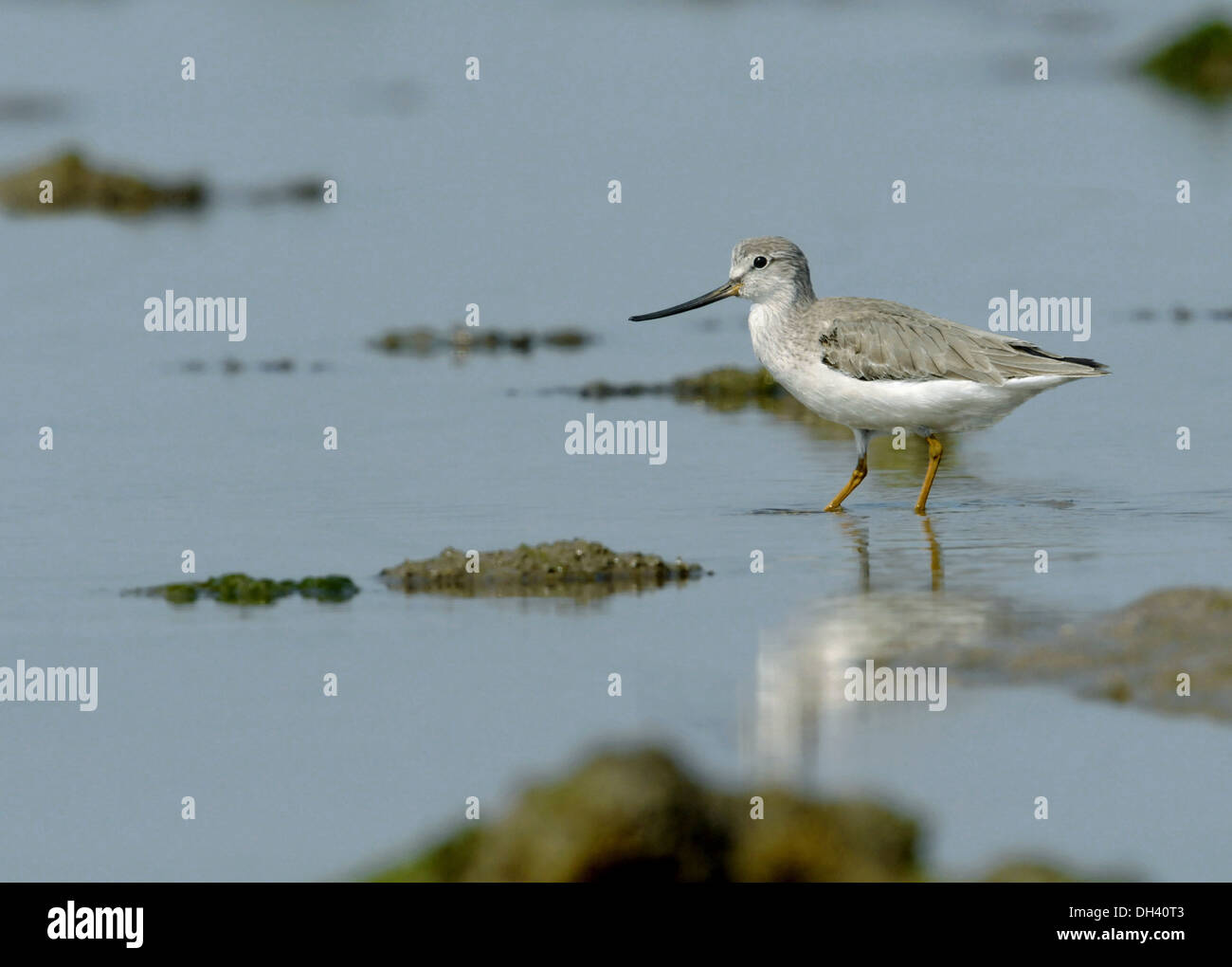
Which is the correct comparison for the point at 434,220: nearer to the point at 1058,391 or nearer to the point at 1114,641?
the point at 1058,391

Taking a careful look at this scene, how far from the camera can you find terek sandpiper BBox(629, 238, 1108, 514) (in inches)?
532

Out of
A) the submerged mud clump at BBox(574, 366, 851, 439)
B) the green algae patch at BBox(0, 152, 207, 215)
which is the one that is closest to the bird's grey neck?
the submerged mud clump at BBox(574, 366, 851, 439)

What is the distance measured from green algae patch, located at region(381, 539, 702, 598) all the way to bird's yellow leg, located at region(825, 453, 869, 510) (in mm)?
2434

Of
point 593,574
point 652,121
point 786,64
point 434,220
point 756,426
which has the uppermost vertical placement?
point 786,64

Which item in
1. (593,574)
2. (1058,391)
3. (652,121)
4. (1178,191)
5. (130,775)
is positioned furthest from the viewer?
(652,121)

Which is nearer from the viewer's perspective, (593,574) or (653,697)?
(653,697)

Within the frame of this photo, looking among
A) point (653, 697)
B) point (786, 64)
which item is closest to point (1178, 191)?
point (786, 64)

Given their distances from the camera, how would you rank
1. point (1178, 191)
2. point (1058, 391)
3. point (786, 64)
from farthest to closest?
1. point (786, 64)
2. point (1178, 191)
3. point (1058, 391)

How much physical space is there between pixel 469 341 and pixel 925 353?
24.6 ft

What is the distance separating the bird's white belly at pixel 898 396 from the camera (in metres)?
13.5

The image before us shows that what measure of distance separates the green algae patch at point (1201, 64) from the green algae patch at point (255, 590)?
26.4 metres

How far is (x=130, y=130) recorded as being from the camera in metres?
33.4

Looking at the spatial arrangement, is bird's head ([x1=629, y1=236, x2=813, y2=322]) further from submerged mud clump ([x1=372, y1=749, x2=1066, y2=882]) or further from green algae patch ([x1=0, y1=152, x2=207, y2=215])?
green algae patch ([x1=0, y1=152, x2=207, y2=215])

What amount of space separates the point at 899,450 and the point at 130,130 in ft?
67.0
